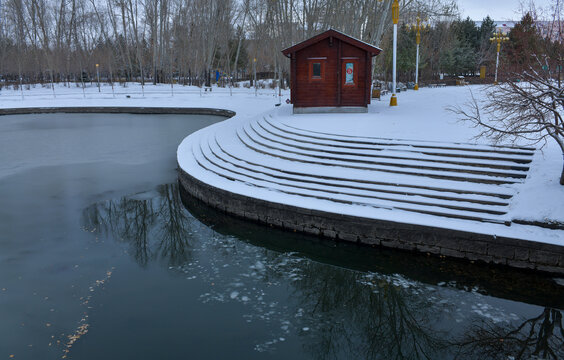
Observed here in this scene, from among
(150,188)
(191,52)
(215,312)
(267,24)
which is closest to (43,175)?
(150,188)

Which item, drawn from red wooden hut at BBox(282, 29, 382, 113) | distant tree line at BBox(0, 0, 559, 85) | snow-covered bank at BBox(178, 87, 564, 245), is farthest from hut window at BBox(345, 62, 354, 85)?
distant tree line at BBox(0, 0, 559, 85)

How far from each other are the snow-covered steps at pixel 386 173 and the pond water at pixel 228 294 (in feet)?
4.63

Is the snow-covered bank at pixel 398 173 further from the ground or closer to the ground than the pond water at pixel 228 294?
further from the ground

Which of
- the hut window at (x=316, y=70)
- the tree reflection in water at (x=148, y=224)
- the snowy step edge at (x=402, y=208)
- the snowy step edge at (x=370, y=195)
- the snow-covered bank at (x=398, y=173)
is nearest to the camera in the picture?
the snowy step edge at (x=402, y=208)

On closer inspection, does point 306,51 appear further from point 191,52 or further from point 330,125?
point 191,52

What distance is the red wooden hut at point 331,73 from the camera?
767 inches

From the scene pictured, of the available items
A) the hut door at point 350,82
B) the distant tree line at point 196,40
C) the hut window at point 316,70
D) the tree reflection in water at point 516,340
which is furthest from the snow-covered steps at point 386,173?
the distant tree line at point 196,40

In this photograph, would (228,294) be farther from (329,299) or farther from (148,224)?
(148,224)

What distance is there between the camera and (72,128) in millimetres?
31484

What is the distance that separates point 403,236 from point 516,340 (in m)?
3.56

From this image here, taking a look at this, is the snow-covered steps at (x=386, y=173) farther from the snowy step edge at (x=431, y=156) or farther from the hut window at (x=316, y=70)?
the hut window at (x=316, y=70)

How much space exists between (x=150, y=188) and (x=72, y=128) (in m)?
19.0

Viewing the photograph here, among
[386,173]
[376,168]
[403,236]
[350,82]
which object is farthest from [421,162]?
[350,82]

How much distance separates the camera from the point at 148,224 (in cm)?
1267
